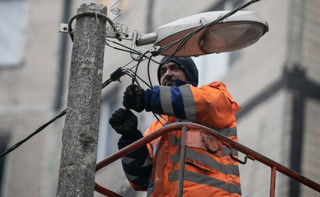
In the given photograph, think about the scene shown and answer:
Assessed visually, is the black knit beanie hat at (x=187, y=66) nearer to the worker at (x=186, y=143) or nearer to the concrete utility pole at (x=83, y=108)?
the worker at (x=186, y=143)

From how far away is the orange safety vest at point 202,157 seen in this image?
795 centimetres

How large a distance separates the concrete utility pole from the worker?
0.53 metres

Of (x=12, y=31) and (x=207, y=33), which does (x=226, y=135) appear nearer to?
(x=207, y=33)

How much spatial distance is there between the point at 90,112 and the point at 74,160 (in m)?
0.34

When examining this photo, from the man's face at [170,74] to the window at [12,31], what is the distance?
15.6 metres

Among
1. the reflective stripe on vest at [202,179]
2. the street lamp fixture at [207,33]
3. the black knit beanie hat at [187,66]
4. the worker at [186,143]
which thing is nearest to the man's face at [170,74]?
the black knit beanie hat at [187,66]

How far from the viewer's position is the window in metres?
24.7

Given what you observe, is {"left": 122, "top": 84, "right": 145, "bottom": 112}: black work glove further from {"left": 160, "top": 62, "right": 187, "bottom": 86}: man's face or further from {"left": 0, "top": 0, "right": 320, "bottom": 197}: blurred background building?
{"left": 0, "top": 0, "right": 320, "bottom": 197}: blurred background building

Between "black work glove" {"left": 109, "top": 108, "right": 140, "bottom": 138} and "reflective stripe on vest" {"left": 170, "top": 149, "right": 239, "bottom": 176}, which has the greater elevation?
Answer: "black work glove" {"left": 109, "top": 108, "right": 140, "bottom": 138}

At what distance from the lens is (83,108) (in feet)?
24.6

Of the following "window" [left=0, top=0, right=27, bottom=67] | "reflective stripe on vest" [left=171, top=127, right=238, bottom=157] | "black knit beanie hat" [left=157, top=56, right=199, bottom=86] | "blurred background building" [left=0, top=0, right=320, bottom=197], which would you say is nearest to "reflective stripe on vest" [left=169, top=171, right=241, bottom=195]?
"reflective stripe on vest" [left=171, top=127, right=238, bottom=157]

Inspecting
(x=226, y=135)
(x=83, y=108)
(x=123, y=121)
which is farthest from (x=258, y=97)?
(x=83, y=108)

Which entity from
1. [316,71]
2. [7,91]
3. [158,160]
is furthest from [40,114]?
[158,160]

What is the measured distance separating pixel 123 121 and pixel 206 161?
0.69 m
